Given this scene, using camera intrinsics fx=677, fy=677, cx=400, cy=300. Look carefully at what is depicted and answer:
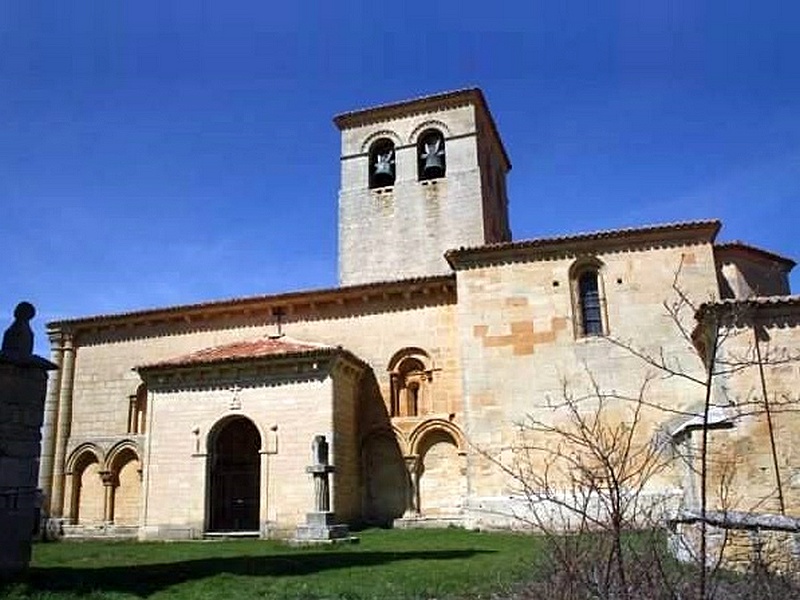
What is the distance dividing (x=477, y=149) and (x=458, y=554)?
1722cm

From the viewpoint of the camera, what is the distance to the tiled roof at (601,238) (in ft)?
56.2

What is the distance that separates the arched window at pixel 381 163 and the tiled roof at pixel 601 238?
828 cm

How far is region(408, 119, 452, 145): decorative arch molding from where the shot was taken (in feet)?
84.3

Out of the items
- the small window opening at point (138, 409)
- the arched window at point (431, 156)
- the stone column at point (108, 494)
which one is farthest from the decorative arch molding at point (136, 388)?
the arched window at point (431, 156)

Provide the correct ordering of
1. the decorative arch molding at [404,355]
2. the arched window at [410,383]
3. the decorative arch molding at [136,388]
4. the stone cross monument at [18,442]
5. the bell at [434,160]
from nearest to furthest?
the stone cross monument at [18,442] → the arched window at [410,383] → the decorative arch molding at [404,355] → the decorative arch molding at [136,388] → the bell at [434,160]

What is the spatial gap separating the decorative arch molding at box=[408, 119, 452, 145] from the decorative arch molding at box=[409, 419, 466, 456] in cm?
1167

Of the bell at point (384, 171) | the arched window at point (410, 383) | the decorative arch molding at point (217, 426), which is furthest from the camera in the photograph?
the bell at point (384, 171)

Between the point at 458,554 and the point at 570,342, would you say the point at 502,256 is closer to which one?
the point at 570,342

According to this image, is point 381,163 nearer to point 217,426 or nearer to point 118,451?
point 217,426

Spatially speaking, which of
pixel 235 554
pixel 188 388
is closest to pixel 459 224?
pixel 188 388

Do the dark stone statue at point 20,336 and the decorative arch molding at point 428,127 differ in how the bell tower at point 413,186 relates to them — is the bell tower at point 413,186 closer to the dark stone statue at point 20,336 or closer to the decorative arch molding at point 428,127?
the decorative arch molding at point 428,127

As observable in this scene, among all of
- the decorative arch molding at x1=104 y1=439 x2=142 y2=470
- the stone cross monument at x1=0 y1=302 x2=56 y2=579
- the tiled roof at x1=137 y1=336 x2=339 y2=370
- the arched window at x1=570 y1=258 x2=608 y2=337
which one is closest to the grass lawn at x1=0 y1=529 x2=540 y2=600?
the stone cross monument at x1=0 y1=302 x2=56 y2=579

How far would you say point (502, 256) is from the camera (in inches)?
725

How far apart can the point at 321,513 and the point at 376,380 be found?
573 cm
